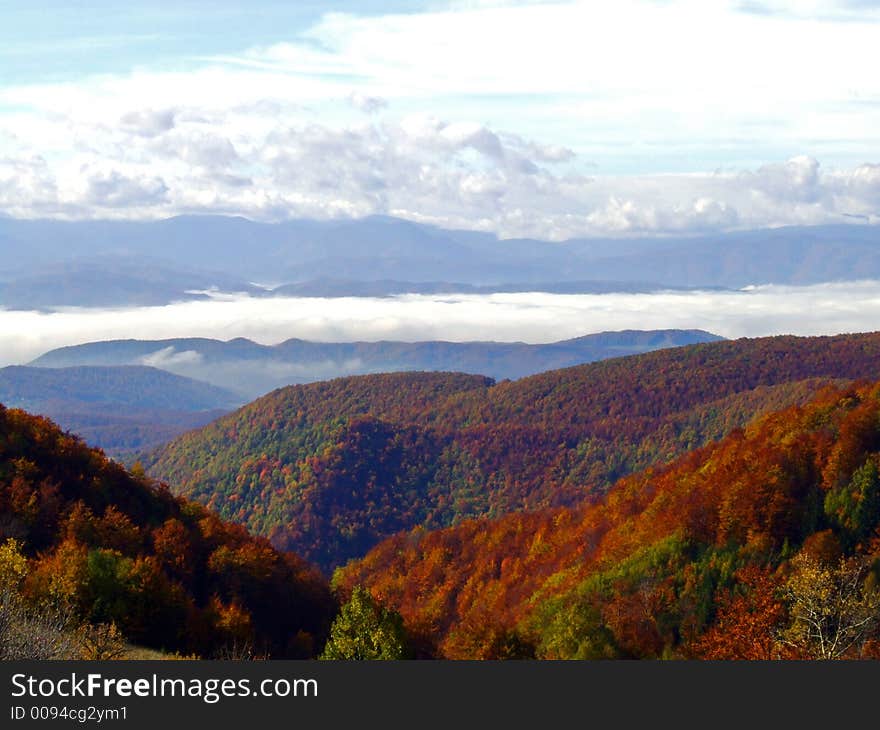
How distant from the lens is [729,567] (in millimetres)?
72188

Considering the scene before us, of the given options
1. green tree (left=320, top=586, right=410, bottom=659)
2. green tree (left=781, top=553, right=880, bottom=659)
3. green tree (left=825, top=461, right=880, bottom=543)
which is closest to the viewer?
green tree (left=781, top=553, right=880, bottom=659)

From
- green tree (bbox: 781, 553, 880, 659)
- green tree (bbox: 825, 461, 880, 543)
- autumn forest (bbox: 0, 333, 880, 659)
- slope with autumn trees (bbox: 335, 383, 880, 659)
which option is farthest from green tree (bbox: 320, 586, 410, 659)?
green tree (bbox: 825, 461, 880, 543)

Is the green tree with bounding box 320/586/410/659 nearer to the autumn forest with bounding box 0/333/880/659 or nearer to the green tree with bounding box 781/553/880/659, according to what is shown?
the autumn forest with bounding box 0/333/880/659

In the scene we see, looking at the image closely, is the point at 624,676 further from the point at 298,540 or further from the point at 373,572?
the point at 298,540

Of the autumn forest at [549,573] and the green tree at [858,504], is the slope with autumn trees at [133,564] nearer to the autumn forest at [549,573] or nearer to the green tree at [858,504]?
the autumn forest at [549,573]

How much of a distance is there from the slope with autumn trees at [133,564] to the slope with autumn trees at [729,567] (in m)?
8.84

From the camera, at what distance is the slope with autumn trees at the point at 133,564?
47.6m

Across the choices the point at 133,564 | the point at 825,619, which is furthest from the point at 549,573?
the point at 825,619

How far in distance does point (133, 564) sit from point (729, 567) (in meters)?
39.6

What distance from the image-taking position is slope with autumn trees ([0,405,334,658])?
47562 millimetres

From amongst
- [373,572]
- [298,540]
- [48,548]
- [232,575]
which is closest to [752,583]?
[232,575]

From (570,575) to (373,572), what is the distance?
56.4m

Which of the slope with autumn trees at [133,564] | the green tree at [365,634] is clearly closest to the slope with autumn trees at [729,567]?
the green tree at [365,634]

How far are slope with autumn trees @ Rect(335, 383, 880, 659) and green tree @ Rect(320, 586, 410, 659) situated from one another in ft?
22.7
